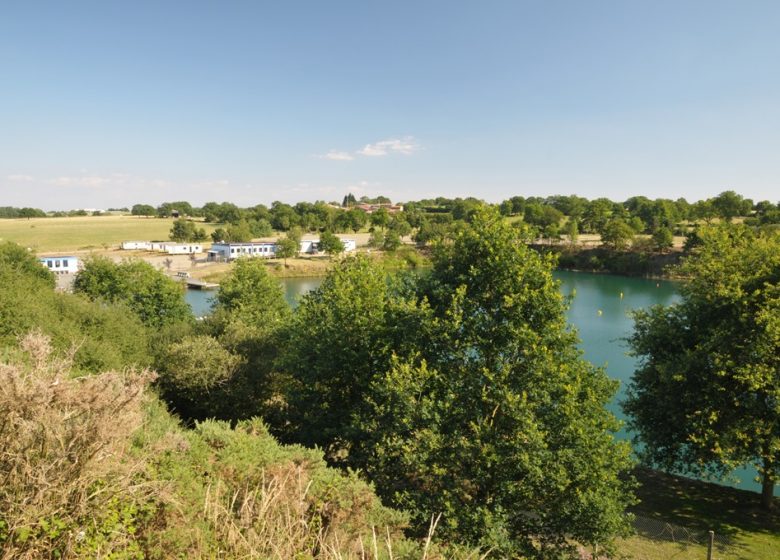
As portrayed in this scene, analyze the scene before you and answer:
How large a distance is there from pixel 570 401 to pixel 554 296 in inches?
89.2

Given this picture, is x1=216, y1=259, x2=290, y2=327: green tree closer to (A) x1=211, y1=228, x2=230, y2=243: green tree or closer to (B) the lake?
(B) the lake

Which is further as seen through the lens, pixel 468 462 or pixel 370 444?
pixel 370 444

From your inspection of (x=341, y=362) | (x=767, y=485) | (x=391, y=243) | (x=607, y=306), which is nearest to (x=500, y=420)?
Answer: (x=341, y=362)

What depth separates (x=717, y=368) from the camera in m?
12.3

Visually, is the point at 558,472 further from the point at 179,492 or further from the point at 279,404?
the point at 279,404

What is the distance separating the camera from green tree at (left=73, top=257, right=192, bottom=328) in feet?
97.9

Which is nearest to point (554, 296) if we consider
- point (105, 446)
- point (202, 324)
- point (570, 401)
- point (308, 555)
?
point (570, 401)

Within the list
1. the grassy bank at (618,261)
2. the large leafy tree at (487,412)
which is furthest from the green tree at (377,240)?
the large leafy tree at (487,412)

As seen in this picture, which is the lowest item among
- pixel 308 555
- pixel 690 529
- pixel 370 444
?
pixel 690 529

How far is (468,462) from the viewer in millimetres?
9367

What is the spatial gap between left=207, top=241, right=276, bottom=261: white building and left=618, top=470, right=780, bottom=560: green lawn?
67.8m

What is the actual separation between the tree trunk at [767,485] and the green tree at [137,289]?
1160 inches

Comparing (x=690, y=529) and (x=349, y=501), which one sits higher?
(x=349, y=501)

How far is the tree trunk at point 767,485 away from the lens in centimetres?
1178
